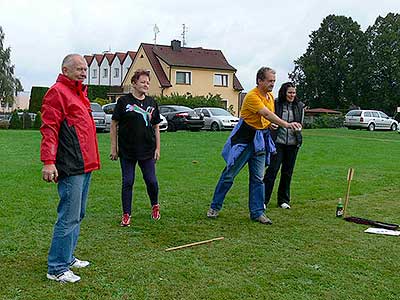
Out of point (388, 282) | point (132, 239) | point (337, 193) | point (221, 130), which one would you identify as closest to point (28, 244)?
point (132, 239)

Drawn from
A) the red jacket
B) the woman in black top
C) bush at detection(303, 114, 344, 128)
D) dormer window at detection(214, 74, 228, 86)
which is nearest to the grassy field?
the woman in black top

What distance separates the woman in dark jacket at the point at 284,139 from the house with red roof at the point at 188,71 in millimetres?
40992

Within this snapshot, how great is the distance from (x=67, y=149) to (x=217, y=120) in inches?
986

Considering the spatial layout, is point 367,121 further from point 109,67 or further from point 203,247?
point 109,67

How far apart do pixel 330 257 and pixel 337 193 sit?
3807mm

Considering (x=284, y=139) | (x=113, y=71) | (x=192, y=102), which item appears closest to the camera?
(x=284, y=139)

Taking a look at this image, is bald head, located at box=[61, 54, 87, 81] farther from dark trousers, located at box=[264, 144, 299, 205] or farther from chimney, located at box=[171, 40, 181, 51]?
chimney, located at box=[171, 40, 181, 51]

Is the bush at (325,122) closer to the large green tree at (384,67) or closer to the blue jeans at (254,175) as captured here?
the large green tree at (384,67)

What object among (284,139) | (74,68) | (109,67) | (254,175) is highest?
(109,67)

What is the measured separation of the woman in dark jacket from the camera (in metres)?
7.61

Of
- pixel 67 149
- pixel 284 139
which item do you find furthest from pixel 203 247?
pixel 284 139

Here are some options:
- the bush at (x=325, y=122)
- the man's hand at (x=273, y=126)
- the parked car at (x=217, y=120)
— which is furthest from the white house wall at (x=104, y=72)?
the man's hand at (x=273, y=126)

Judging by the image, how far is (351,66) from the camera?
60219mm

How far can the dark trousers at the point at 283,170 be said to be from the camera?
25.1 feet
